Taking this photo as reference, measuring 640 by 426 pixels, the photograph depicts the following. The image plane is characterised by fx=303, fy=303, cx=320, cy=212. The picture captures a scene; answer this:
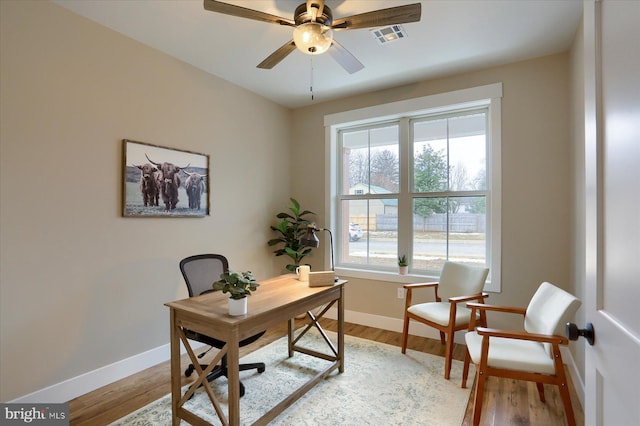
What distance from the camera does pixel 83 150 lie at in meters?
2.28

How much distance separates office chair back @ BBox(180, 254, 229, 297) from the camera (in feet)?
7.56

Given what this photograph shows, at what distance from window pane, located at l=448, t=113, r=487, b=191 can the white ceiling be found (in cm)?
56

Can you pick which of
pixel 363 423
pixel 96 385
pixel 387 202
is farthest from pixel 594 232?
pixel 96 385

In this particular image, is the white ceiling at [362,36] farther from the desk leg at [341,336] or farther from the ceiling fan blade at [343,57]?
Answer: the desk leg at [341,336]

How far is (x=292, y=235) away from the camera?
391 cm

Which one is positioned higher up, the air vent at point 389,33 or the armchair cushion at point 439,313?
the air vent at point 389,33

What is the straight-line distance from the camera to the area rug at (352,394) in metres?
1.96

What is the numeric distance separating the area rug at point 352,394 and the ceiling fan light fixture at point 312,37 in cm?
236

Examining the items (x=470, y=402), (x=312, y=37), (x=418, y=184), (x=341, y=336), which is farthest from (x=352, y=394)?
(x=312, y=37)

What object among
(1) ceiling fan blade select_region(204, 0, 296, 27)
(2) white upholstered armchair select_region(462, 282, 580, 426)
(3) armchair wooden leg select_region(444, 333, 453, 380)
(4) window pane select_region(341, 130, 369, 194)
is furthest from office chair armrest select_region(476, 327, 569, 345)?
(4) window pane select_region(341, 130, 369, 194)

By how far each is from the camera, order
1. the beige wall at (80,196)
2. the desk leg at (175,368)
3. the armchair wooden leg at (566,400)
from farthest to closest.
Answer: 1. the beige wall at (80,196)
2. the desk leg at (175,368)
3. the armchair wooden leg at (566,400)

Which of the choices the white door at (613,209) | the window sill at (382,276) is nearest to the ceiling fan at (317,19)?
the white door at (613,209)

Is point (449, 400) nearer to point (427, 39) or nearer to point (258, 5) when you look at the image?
point (427, 39)

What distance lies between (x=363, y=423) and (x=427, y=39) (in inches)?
115
